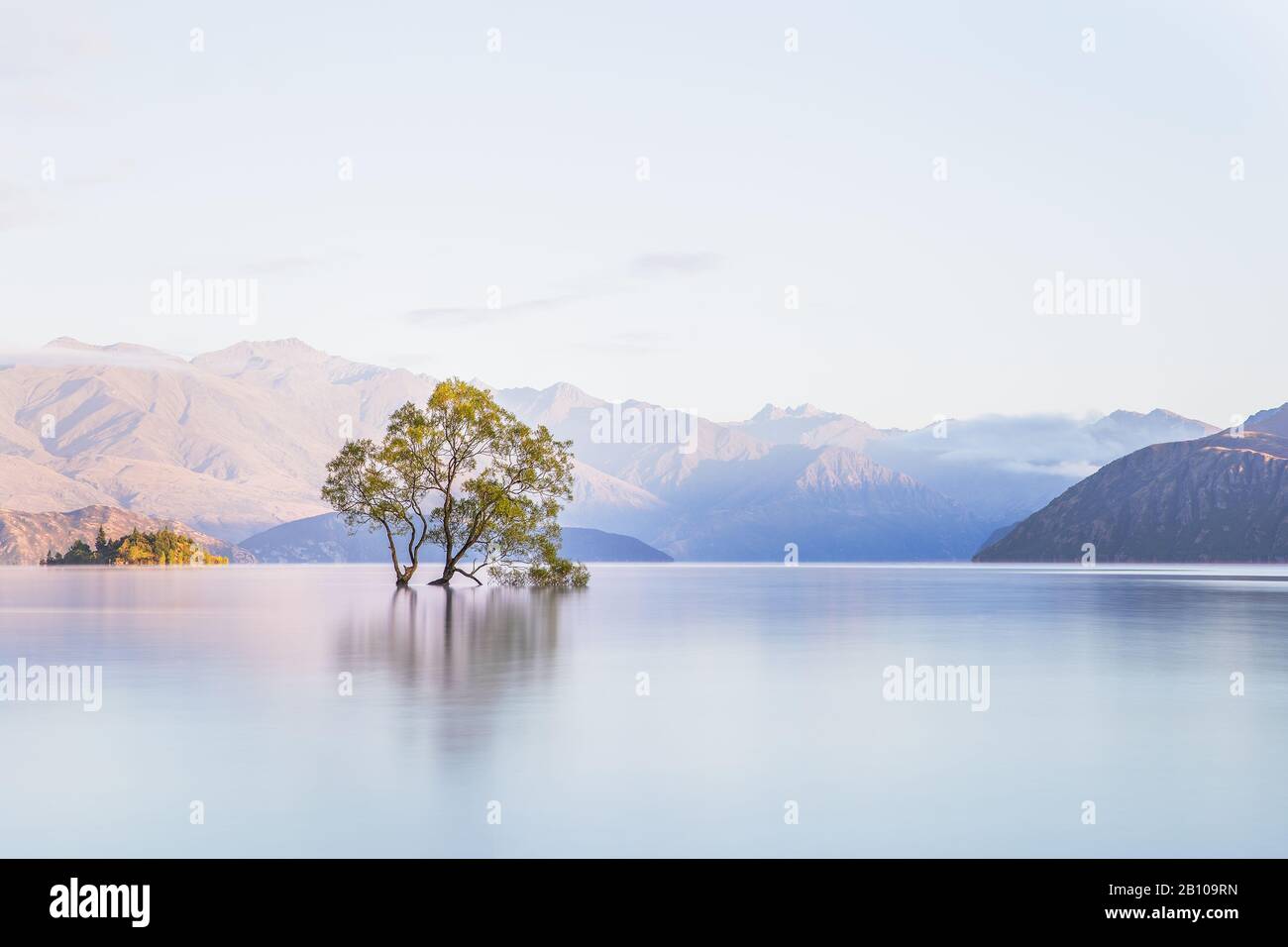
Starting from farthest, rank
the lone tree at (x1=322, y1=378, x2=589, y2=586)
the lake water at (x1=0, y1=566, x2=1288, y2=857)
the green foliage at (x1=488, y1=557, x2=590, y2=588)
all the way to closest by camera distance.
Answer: the green foliage at (x1=488, y1=557, x2=590, y2=588)
the lone tree at (x1=322, y1=378, x2=589, y2=586)
the lake water at (x1=0, y1=566, x2=1288, y2=857)

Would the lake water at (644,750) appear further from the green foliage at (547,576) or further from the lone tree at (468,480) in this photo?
the green foliage at (547,576)

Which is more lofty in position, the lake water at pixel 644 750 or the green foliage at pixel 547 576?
the green foliage at pixel 547 576

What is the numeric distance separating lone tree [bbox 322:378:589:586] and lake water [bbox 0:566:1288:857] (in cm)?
4578

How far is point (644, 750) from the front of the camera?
18312mm

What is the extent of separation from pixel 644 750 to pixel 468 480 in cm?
7015

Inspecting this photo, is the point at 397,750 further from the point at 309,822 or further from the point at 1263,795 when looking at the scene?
the point at 1263,795

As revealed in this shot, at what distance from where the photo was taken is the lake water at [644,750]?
13.3 metres

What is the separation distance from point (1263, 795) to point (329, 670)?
20.3 m

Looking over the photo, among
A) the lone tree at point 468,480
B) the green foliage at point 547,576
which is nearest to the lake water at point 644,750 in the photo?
the lone tree at point 468,480

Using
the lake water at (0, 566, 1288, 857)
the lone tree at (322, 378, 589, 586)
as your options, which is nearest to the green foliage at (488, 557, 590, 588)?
the lone tree at (322, 378, 589, 586)

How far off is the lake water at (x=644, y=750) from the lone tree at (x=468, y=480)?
45.8 meters

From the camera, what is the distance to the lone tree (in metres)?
83.9

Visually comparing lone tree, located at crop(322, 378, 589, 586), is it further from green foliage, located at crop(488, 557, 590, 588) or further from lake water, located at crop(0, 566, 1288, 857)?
lake water, located at crop(0, 566, 1288, 857)
